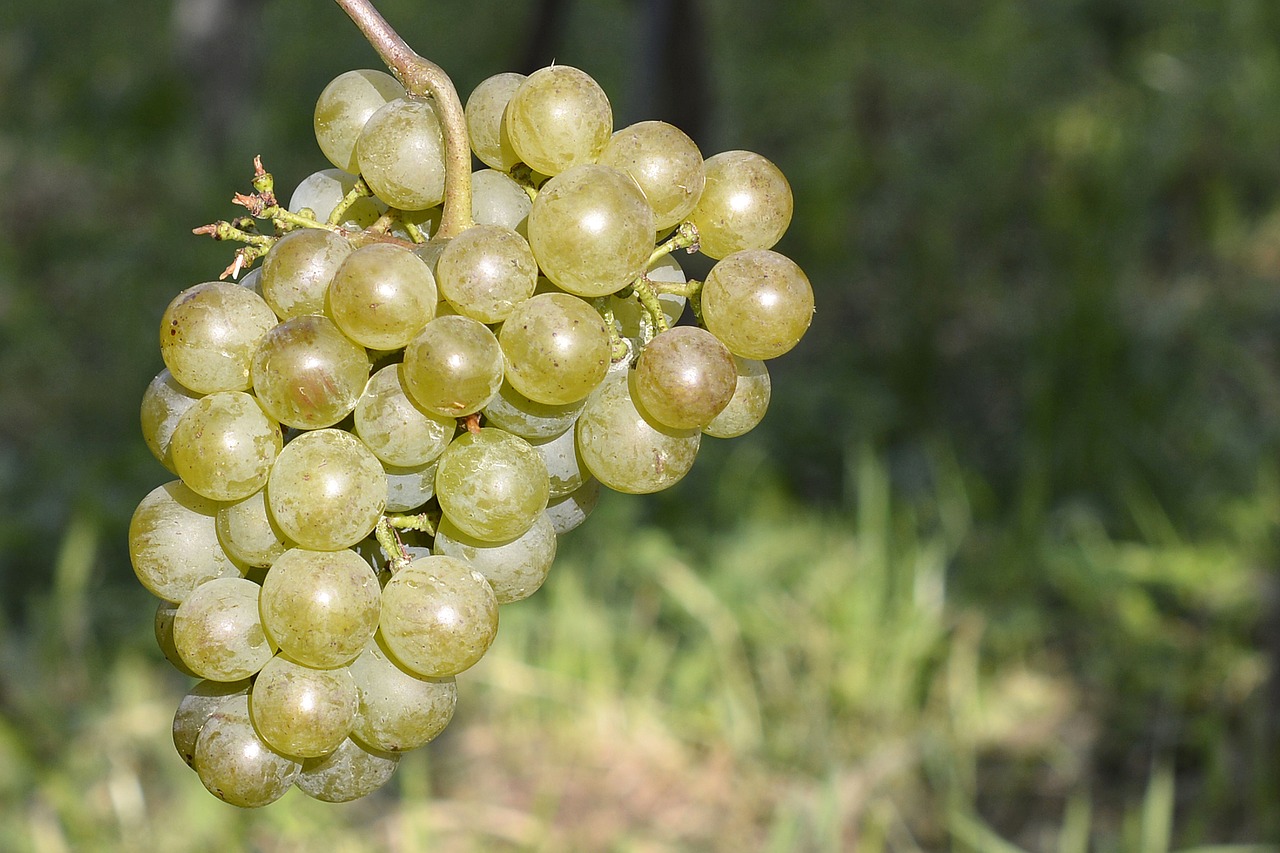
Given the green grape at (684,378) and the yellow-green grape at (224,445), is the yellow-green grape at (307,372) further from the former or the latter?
the green grape at (684,378)

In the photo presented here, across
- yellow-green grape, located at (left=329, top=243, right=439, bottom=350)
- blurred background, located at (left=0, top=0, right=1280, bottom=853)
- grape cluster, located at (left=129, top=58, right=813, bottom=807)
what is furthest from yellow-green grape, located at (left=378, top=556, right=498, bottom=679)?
blurred background, located at (left=0, top=0, right=1280, bottom=853)

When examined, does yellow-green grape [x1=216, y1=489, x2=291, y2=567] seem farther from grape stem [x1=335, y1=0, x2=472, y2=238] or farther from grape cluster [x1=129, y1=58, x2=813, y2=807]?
grape stem [x1=335, y1=0, x2=472, y2=238]

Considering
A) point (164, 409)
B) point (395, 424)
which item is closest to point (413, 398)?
point (395, 424)

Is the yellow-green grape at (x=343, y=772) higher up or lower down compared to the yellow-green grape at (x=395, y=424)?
lower down

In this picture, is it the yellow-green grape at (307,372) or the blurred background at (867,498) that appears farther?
the blurred background at (867,498)

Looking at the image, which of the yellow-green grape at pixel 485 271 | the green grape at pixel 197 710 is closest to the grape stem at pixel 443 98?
the yellow-green grape at pixel 485 271

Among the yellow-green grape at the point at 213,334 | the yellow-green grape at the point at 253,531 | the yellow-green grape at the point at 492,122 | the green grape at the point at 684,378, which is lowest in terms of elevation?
the yellow-green grape at the point at 253,531
